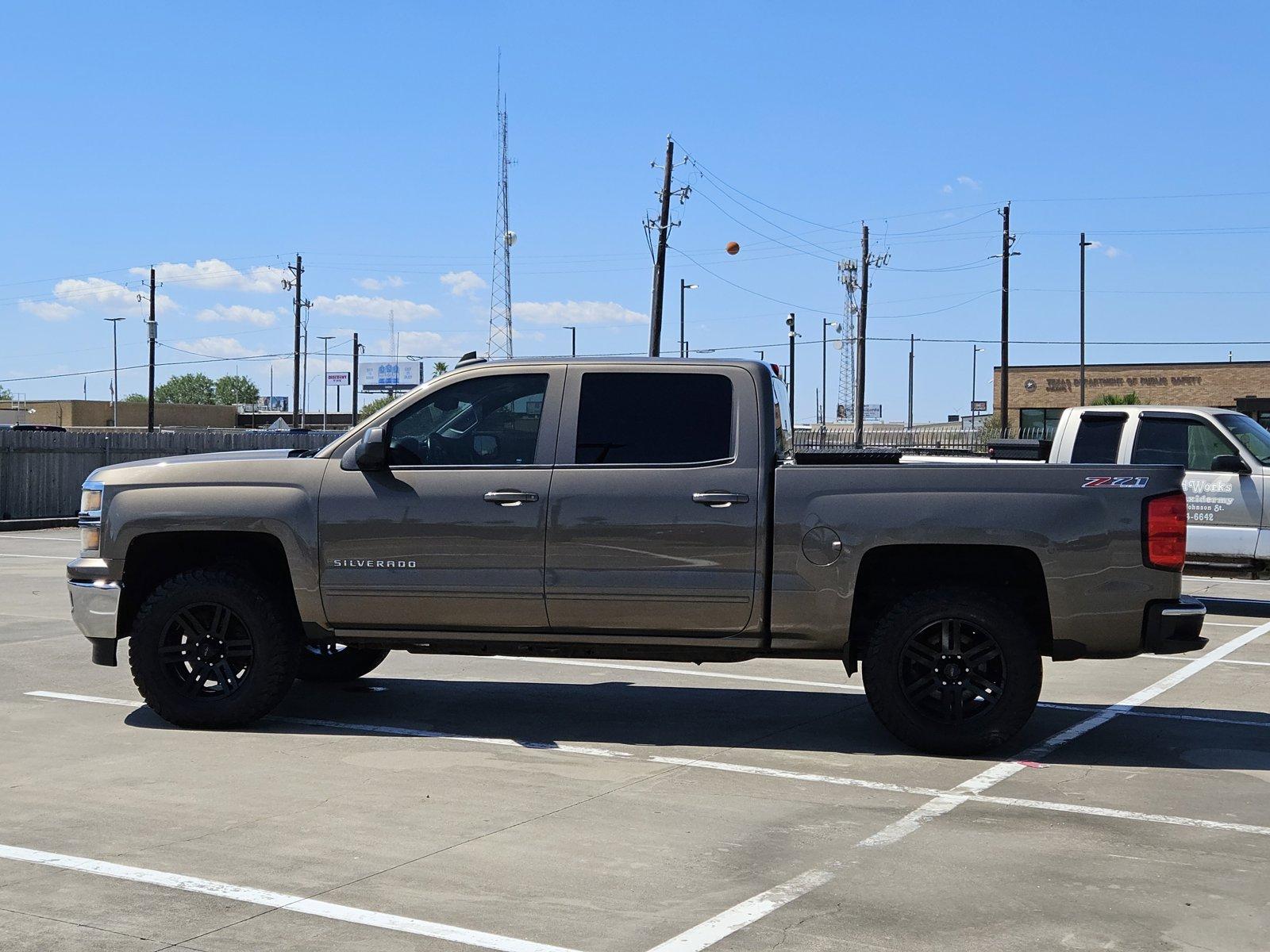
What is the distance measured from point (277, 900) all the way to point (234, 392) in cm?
17749

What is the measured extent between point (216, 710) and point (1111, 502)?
5041mm

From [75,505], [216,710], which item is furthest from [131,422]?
[216,710]

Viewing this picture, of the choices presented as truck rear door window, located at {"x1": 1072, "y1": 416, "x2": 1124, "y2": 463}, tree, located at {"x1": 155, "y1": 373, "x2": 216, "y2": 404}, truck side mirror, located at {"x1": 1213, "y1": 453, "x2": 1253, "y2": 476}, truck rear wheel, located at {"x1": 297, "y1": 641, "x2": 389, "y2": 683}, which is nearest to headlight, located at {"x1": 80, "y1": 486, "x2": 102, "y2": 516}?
truck rear wheel, located at {"x1": 297, "y1": 641, "x2": 389, "y2": 683}

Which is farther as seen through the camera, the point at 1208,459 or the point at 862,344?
the point at 862,344

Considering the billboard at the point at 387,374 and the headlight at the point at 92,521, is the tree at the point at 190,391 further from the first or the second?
the headlight at the point at 92,521

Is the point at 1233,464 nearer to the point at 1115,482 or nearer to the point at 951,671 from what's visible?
the point at 1115,482

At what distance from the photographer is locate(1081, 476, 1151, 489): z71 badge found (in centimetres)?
712

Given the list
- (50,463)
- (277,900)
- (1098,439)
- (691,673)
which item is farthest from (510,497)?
(50,463)

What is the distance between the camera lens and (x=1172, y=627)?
7.15m

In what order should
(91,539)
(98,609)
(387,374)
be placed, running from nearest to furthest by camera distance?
1. (98,609)
2. (91,539)
3. (387,374)

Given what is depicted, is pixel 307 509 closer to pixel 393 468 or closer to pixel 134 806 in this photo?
pixel 393 468

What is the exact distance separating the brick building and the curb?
44047 millimetres

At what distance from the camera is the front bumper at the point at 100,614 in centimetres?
792

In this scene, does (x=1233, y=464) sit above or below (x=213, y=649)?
above
